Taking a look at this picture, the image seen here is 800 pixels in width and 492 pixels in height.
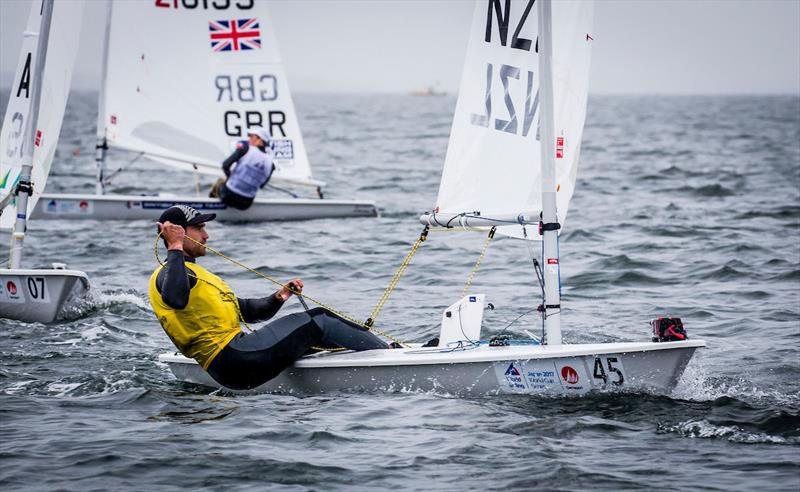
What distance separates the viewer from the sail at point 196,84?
15.1m

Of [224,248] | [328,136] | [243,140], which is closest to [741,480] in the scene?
[224,248]

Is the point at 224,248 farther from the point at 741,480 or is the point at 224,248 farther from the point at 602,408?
the point at 741,480

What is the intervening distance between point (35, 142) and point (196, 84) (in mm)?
6221

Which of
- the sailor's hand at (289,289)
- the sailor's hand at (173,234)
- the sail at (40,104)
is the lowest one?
the sailor's hand at (289,289)

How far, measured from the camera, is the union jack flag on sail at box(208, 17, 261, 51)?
15.3 metres

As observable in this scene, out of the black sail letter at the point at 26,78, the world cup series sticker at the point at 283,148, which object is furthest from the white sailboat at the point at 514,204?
the world cup series sticker at the point at 283,148

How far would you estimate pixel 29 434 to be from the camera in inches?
239

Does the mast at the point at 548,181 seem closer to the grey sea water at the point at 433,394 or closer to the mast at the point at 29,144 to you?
the grey sea water at the point at 433,394

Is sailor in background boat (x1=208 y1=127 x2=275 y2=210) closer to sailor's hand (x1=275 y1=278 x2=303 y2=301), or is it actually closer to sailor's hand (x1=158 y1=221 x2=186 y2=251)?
sailor's hand (x1=275 y1=278 x2=303 y2=301)

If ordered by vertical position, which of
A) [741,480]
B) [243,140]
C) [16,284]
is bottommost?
[741,480]

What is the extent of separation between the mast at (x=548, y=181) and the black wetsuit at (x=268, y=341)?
47.8 inches

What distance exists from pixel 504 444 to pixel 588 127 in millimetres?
40949

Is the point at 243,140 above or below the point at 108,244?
above

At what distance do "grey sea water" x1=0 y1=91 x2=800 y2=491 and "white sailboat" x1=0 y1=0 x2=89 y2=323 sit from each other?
0.27m
